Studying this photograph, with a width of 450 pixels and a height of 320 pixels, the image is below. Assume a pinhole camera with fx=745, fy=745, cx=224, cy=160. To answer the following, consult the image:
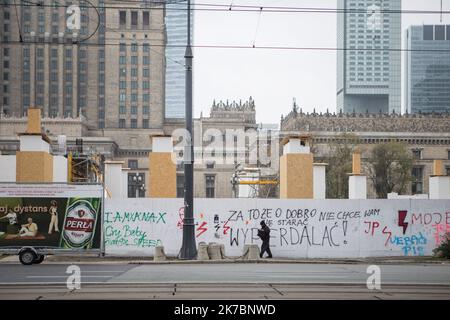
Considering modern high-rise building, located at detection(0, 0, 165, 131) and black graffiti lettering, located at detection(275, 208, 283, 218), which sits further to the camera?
modern high-rise building, located at detection(0, 0, 165, 131)

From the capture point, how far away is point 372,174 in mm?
97062

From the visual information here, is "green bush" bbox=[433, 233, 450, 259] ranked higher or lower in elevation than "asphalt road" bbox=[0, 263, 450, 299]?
lower

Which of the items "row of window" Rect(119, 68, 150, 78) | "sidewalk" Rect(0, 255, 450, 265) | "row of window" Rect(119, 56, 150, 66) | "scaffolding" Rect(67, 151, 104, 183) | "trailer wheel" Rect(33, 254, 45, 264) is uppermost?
"row of window" Rect(119, 56, 150, 66)

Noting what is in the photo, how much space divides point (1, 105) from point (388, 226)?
411 feet

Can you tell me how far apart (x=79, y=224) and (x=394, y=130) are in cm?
9936

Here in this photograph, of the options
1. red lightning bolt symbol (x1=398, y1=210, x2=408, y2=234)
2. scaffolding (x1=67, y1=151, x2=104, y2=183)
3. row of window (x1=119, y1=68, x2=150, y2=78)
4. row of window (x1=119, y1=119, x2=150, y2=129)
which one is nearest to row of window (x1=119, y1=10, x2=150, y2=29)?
row of window (x1=119, y1=68, x2=150, y2=78)

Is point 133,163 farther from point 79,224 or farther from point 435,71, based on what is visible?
point 79,224

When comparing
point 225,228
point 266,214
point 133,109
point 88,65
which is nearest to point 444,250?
point 266,214

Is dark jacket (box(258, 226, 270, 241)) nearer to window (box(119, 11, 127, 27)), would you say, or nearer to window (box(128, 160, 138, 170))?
window (box(128, 160, 138, 170))

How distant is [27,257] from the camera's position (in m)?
26.1

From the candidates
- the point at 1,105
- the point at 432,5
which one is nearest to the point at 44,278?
the point at 432,5

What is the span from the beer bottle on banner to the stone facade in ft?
277

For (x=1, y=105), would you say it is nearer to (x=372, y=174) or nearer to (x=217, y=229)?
(x=372, y=174)

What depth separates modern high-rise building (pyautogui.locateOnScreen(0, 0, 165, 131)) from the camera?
13362 cm
